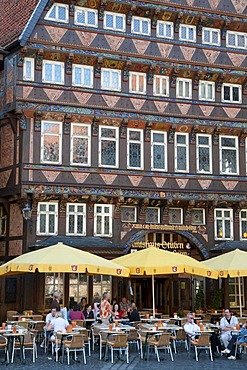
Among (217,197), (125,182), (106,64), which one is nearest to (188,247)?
(217,197)

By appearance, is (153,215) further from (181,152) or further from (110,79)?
(110,79)

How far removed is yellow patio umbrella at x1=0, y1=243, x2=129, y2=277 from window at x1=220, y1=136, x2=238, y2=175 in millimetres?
10605

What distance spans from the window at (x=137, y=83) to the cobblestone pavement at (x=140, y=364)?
40.3 ft

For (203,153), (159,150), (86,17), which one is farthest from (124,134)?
(86,17)

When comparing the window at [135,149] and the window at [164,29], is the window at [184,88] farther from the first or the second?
the window at [135,149]

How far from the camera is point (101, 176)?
979 inches

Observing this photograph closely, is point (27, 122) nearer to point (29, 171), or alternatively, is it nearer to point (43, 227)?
point (29, 171)

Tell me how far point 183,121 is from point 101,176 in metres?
4.25

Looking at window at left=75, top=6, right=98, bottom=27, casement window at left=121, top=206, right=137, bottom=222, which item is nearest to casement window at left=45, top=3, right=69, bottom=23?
window at left=75, top=6, right=98, bottom=27

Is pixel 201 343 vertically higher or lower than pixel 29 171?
lower

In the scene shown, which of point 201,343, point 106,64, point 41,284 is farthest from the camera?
point 106,64

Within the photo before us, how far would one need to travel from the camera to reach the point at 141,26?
2645 cm

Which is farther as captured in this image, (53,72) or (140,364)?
(53,72)

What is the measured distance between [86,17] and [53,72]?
2703 millimetres
